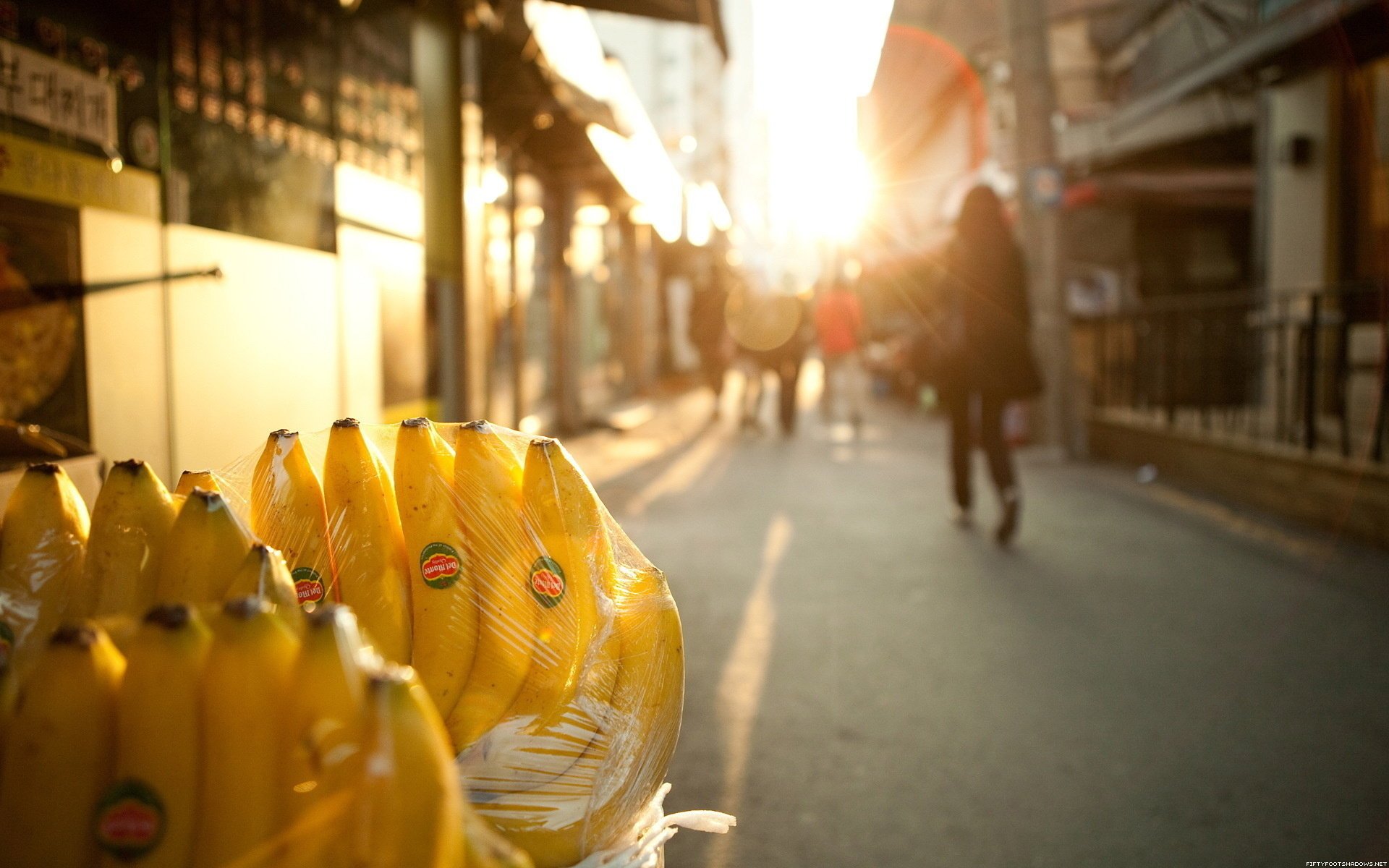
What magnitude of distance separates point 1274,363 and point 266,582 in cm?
1241

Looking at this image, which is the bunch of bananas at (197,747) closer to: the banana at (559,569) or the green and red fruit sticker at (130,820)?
the green and red fruit sticker at (130,820)

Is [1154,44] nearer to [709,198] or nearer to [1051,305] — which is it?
[1051,305]

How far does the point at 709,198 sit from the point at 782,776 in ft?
93.7

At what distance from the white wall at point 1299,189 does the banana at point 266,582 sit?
44.6 ft

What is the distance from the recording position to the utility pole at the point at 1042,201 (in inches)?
449

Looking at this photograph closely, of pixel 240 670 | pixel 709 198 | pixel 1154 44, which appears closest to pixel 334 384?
pixel 240 670

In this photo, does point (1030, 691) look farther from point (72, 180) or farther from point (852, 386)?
point (852, 386)

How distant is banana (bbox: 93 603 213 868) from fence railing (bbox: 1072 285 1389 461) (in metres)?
7.59

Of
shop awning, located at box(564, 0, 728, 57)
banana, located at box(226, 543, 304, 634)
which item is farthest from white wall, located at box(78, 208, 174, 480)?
shop awning, located at box(564, 0, 728, 57)

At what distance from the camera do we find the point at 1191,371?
15.9 meters

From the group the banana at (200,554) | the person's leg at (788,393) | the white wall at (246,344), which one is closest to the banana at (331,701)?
the banana at (200,554)

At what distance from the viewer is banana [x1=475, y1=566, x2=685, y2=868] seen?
1.39 m

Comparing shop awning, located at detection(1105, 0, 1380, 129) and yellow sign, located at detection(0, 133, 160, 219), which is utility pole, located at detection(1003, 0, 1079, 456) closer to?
shop awning, located at detection(1105, 0, 1380, 129)

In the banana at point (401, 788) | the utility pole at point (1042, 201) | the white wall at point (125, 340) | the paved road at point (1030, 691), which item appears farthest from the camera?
the utility pole at point (1042, 201)
